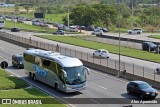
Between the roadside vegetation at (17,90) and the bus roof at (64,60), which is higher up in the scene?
the bus roof at (64,60)

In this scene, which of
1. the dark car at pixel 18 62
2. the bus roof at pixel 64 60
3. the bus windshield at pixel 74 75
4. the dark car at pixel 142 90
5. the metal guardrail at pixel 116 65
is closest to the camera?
the dark car at pixel 142 90

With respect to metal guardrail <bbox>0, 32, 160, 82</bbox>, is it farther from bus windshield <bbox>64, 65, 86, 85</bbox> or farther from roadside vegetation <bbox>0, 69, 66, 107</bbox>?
roadside vegetation <bbox>0, 69, 66, 107</bbox>

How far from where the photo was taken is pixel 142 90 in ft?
99.5

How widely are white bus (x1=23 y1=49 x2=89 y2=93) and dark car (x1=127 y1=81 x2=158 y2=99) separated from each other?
406cm

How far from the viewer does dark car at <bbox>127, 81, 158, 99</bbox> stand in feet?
98.8

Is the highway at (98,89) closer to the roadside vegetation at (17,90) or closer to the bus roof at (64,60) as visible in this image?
the roadside vegetation at (17,90)

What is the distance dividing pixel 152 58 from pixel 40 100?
29.6 metres

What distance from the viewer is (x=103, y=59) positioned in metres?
52.5

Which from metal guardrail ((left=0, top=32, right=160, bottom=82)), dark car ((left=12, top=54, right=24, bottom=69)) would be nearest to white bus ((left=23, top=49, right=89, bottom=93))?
metal guardrail ((left=0, top=32, right=160, bottom=82))

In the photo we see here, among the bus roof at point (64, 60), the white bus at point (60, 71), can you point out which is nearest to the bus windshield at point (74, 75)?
the white bus at point (60, 71)

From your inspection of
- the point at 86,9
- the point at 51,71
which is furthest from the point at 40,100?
the point at 86,9

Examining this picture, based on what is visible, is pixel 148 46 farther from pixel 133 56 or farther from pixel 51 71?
pixel 51 71

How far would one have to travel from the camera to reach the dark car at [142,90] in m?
30.1

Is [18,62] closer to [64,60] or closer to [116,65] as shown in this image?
[116,65]
